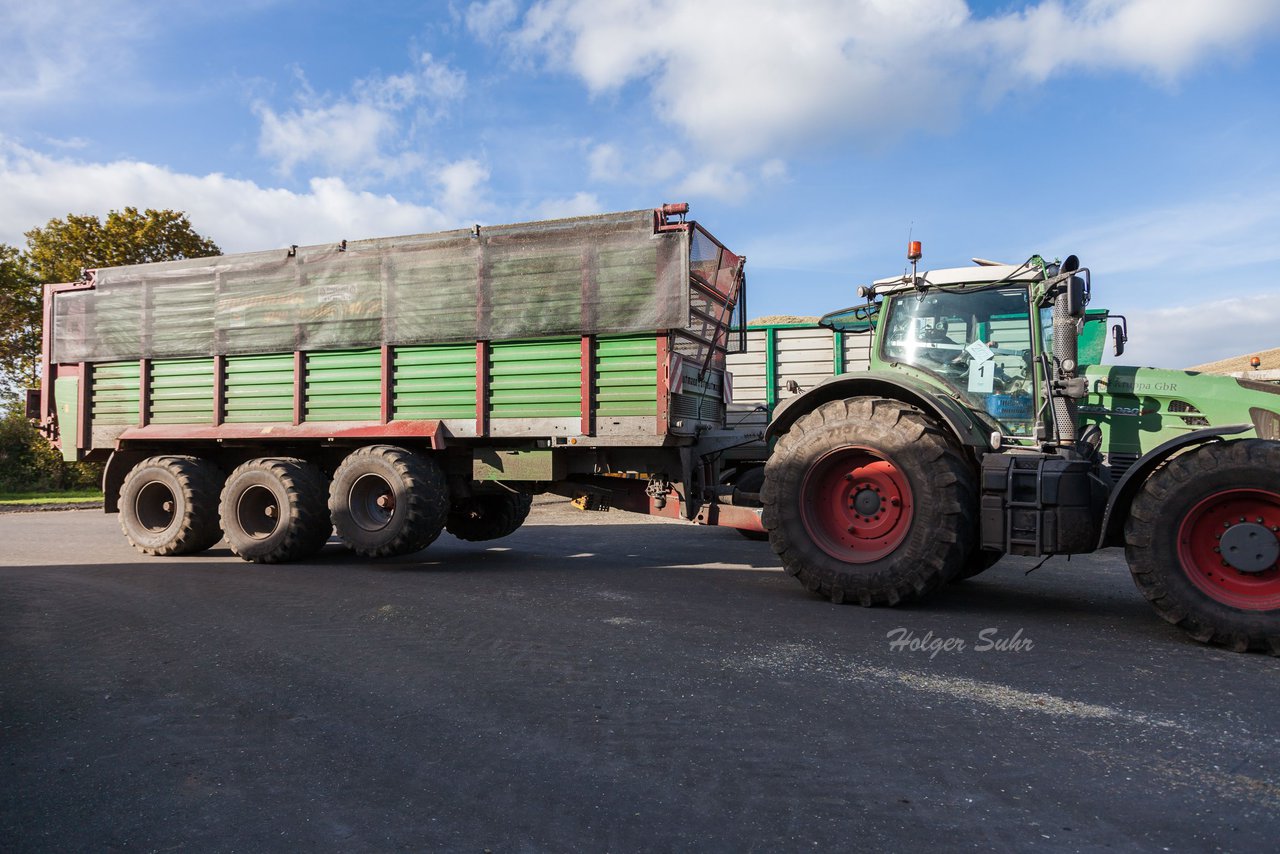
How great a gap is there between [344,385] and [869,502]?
17.7ft

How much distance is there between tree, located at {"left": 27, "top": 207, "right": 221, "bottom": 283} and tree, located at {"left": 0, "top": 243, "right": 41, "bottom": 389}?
42 cm

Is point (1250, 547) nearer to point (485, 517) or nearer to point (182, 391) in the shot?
point (485, 517)

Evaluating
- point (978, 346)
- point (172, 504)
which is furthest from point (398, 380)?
point (978, 346)

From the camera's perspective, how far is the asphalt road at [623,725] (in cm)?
269

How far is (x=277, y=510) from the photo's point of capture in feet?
28.7

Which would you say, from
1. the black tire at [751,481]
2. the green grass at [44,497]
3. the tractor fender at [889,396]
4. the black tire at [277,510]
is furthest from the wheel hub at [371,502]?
the green grass at [44,497]

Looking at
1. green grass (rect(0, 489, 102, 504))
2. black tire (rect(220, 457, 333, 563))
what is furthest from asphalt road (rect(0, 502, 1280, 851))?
green grass (rect(0, 489, 102, 504))

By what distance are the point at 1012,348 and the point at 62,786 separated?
6185mm

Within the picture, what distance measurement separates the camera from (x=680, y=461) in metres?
7.65

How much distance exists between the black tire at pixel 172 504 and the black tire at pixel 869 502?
20.7 ft

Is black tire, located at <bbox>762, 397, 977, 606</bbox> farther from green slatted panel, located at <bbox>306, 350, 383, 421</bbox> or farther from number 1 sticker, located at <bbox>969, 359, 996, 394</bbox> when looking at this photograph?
green slatted panel, located at <bbox>306, 350, 383, 421</bbox>

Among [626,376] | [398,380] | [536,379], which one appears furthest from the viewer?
[398,380]

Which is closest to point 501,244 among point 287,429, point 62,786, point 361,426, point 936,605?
point 361,426

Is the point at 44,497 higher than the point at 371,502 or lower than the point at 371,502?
lower
